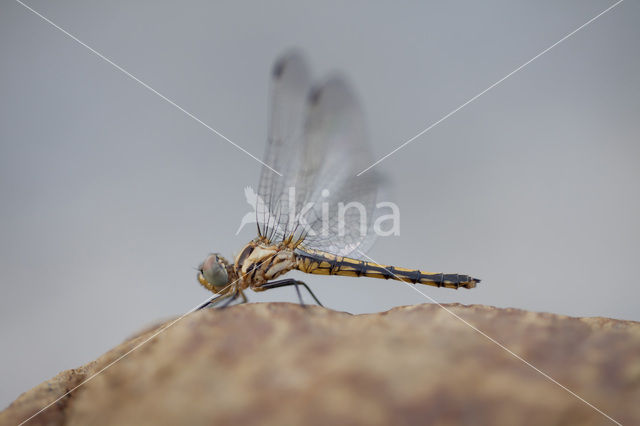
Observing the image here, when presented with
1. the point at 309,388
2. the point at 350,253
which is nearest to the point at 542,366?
the point at 309,388

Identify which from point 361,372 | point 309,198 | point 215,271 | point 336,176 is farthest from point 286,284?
point 361,372

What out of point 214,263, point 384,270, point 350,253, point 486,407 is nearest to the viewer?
point 486,407

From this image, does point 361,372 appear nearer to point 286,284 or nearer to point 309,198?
point 286,284

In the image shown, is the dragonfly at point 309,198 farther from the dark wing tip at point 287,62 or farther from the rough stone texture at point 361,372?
the rough stone texture at point 361,372

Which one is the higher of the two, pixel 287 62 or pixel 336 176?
pixel 287 62

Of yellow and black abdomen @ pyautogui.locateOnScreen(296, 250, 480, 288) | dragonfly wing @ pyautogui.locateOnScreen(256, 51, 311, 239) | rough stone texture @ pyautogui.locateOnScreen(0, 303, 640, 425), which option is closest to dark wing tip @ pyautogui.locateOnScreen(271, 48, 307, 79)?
dragonfly wing @ pyautogui.locateOnScreen(256, 51, 311, 239)

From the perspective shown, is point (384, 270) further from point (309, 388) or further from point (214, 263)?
point (309, 388)
